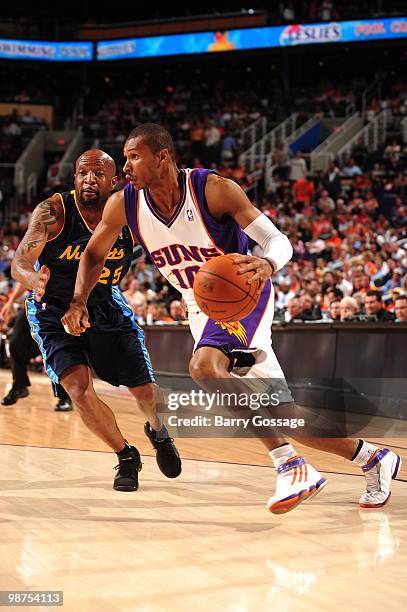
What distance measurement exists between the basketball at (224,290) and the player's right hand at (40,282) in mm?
813

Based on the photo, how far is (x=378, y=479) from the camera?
13.6 feet

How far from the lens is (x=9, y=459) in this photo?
5.51 m

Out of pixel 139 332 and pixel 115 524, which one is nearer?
pixel 115 524

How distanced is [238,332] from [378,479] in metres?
1.03

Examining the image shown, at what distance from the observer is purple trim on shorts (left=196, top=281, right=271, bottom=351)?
3.88 meters

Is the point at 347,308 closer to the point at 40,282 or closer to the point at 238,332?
the point at 238,332

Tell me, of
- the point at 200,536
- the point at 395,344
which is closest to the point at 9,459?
the point at 200,536

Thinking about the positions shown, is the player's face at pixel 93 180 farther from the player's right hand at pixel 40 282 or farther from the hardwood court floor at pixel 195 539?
the hardwood court floor at pixel 195 539

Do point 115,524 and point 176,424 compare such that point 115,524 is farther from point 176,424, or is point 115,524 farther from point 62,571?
point 176,424

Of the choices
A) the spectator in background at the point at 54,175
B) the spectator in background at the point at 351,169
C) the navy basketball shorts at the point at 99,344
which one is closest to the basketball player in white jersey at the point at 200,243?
the navy basketball shorts at the point at 99,344

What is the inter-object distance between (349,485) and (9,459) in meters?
2.21

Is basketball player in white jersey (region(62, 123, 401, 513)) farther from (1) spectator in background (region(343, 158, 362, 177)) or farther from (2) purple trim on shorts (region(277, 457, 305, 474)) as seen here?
(1) spectator in background (region(343, 158, 362, 177))

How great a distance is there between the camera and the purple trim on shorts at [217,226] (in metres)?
3.91

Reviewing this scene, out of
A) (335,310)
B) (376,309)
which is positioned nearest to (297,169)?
(335,310)
